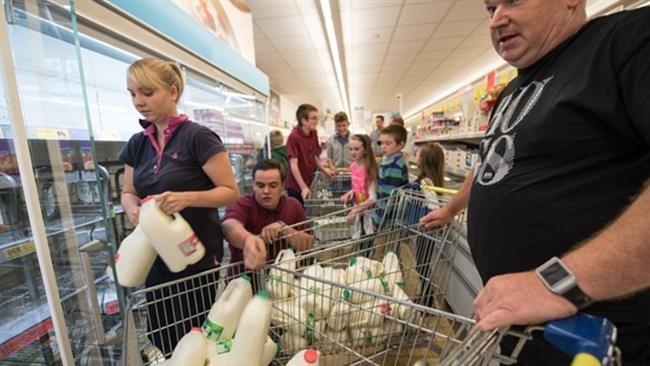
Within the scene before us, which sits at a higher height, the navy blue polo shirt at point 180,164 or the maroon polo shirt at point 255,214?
the navy blue polo shirt at point 180,164

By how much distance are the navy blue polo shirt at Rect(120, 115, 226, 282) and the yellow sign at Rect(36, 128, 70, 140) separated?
0.25 metres

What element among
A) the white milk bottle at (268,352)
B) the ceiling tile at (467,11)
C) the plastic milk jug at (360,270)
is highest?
the ceiling tile at (467,11)

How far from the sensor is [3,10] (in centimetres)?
102

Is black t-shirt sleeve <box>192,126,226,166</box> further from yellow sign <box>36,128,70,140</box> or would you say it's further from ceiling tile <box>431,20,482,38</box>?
ceiling tile <box>431,20,482,38</box>

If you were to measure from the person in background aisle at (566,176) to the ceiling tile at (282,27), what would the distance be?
13.8ft

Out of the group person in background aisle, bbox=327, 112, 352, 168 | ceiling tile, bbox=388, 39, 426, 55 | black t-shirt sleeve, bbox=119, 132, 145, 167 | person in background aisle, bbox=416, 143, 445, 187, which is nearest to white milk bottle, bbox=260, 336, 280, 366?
black t-shirt sleeve, bbox=119, 132, 145, 167

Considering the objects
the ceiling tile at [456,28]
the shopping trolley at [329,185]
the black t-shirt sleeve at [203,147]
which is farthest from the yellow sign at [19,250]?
the ceiling tile at [456,28]

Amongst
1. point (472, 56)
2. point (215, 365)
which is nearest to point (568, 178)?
point (215, 365)

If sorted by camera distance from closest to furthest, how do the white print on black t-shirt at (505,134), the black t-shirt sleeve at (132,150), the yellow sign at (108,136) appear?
the white print on black t-shirt at (505,134) → the black t-shirt sleeve at (132,150) → the yellow sign at (108,136)

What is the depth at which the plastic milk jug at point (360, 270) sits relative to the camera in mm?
1387

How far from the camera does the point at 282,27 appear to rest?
479 cm

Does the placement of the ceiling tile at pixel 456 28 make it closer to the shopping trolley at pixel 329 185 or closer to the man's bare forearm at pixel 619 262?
the shopping trolley at pixel 329 185

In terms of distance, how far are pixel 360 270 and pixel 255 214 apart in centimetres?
67

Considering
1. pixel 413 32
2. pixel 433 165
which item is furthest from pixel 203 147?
pixel 413 32
